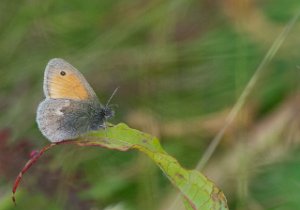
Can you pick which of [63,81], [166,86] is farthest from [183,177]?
[166,86]

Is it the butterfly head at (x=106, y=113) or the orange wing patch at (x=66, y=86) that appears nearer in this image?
the orange wing patch at (x=66, y=86)

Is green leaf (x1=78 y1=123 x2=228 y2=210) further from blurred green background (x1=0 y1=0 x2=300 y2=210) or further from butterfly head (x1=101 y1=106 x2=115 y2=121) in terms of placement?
blurred green background (x1=0 y1=0 x2=300 y2=210)

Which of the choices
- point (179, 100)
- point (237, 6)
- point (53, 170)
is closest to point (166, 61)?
point (179, 100)

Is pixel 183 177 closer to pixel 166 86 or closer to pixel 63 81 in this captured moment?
pixel 63 81

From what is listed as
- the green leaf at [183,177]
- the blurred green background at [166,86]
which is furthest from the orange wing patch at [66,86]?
the blurred green background at [166,86]

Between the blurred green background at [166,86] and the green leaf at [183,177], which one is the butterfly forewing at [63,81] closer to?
the green leaf at [183,177]

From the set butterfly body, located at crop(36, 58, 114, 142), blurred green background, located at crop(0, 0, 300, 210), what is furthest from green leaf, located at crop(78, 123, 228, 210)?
blurred green background, located at crop(0, 0, 300, 210)

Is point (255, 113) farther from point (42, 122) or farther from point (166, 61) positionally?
point (42, 122)

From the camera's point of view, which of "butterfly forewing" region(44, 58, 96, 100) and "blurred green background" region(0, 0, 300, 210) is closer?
"butterfly forewing" region(44, 58, 96, 100)
